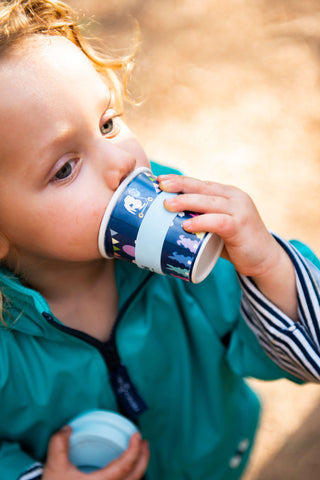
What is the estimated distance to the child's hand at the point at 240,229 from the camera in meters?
1.02

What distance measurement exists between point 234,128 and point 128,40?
2.97ft

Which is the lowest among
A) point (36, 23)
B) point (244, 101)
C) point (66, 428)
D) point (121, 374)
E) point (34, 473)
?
point (34, 473)

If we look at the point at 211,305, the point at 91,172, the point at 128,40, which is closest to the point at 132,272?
the point at 211,305

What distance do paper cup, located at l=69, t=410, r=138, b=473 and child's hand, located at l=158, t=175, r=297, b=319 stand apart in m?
0.46

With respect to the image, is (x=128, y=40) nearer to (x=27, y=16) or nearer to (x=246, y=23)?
(x=246, y=23)

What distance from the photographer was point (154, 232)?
993 millimetres

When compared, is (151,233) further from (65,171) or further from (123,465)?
(123,465)

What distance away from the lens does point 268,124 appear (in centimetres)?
278

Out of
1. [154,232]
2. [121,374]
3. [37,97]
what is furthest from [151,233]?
[121,374]

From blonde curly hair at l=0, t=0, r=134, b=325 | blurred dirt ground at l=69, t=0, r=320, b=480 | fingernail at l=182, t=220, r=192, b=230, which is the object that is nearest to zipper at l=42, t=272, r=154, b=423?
blonde curly hair at l=0, t=0, r=134, b=325

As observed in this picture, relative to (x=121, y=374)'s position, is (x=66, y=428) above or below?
below

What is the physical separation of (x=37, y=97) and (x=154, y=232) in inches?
12.9

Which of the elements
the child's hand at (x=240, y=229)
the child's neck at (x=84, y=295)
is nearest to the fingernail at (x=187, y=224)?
the child's hand at (x=240, y=229)

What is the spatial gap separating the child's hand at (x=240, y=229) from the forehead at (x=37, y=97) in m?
0.22
